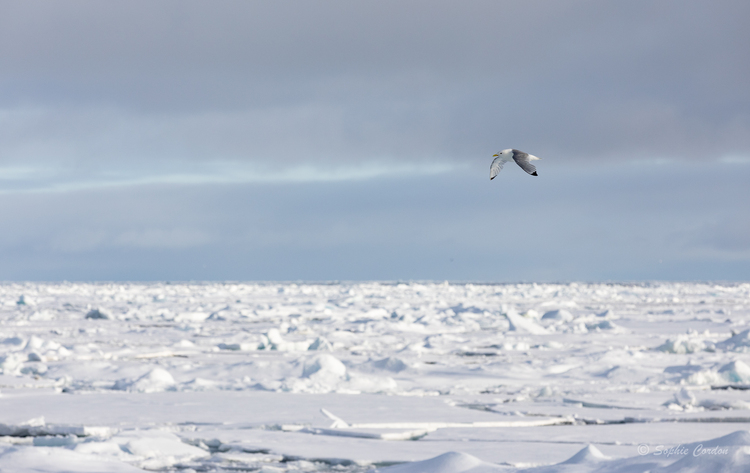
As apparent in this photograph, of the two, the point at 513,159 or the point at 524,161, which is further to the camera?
the point at 513,159

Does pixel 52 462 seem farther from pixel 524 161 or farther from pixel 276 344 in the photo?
pixel 276 344

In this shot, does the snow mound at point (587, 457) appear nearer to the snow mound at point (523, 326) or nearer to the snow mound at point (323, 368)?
the snow mound at point (323, 368)

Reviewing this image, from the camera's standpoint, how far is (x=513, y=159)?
4.84 meters

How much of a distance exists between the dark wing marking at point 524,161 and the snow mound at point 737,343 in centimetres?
704

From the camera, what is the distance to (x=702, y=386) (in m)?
7.46

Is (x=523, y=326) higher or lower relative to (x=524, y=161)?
higher

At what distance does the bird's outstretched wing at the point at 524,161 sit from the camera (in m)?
4.34

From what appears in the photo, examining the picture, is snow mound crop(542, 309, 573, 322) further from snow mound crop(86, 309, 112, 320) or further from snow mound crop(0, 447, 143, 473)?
snow mound crop(0, 447, 143, 473)

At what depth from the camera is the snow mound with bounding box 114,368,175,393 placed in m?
7.32

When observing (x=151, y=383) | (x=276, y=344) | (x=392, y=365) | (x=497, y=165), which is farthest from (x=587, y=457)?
(x=276, y=344)

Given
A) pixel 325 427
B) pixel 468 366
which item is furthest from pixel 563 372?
pixel 325 427

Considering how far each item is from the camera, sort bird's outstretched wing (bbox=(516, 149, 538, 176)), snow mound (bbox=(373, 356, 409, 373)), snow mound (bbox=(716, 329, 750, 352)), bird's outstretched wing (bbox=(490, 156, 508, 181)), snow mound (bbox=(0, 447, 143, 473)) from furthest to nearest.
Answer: snow mound (bbox=(716, 329, 750, 352)), snow mound (bbox=(373, 356, 409, 373)), bird's outstretched wing (bbox=(490, 156, 508, 181)), bird's outstretched wing (bbox=(516, 149, 538, 176)), snow mound (bbox=(0, 447, 143, 473))

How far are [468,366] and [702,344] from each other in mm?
3626

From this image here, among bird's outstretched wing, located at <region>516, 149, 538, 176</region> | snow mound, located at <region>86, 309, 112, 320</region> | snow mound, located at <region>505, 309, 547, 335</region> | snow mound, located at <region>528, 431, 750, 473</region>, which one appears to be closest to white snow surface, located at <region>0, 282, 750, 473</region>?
snow mound, located at <region>528, 431, 750, 473</region>
